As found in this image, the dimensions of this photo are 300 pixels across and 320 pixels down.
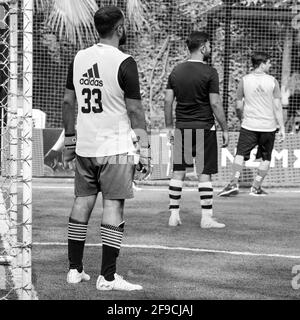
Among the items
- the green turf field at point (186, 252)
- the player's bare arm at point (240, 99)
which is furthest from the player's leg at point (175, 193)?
the player's bare arm at point (240, 99)

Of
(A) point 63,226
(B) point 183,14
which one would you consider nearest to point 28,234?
(A) point 63,226

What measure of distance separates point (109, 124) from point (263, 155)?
6.33 meters

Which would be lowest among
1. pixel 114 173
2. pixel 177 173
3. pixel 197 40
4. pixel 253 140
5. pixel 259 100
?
pixel 177 173

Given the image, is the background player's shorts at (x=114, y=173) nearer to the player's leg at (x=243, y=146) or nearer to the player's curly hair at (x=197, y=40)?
the player's curly hair at (x=197, y=40)

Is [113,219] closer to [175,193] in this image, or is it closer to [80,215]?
[80,215]

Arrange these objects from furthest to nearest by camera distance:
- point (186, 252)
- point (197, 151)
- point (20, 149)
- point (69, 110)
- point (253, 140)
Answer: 1. point (253, 140)
2. point (197, 151)
3. point (186, 252)
4. point (69, 110)
5. point (20, 149)

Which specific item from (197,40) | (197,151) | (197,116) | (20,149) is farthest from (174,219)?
(20,149)

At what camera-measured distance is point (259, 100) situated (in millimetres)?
11758

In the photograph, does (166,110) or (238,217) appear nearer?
(166,110)

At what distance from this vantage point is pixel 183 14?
59.2 feet

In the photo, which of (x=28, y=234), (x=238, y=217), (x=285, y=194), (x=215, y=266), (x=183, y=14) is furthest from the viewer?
(x=183, y=14)

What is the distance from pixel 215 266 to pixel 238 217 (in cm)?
317

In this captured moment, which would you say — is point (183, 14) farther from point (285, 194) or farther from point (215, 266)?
point (215, 266)
